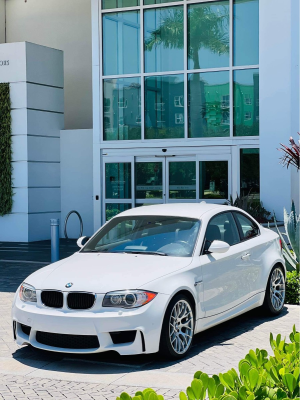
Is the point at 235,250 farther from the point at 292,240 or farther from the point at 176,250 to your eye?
the point at 292,240

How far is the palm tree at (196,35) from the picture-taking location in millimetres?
16953

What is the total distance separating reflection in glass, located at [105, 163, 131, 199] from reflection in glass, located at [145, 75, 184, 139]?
1.16 meters

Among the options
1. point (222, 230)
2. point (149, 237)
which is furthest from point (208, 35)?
point (149, 237)

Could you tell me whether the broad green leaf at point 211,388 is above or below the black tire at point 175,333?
above

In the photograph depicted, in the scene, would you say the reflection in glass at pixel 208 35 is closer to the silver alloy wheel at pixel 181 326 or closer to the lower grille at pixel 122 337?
the silver alloy wheel at pixel 181 326

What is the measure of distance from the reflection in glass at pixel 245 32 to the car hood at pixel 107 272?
10.5 meters

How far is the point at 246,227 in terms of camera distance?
27.6ft

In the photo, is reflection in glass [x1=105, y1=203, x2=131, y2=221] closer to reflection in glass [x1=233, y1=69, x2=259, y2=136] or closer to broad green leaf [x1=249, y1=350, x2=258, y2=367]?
reflection in glass [x1=233, y1=69, x2=259, y2=136]

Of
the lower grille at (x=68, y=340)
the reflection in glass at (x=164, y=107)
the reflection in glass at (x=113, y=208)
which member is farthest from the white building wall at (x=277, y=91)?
the lower grille at (x=68, y=340)

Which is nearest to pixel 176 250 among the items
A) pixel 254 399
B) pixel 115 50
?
pixel 254 399

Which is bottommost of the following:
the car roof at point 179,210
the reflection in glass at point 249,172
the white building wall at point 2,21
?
the car roof at point 179,210

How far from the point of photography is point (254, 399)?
291 centimetres

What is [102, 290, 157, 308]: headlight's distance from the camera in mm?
6281

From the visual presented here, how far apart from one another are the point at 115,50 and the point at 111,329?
517 inches
